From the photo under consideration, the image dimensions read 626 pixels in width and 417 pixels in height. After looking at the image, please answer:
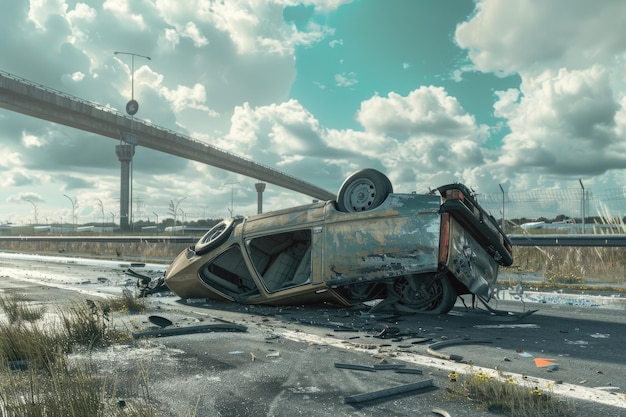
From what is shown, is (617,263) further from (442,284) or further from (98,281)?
(98,281)

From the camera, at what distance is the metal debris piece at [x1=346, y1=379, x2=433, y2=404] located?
11.0 feet

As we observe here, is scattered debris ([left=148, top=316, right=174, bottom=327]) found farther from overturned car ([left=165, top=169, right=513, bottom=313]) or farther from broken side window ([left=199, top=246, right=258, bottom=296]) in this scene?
broken side window ([left=199, top=246, right=258, bottom=296])

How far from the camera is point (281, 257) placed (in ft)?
28.2

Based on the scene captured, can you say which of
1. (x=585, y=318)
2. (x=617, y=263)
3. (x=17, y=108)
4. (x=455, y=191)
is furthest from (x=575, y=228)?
(x=17, y=108)

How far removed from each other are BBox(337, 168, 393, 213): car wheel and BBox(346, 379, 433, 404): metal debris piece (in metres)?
3.31

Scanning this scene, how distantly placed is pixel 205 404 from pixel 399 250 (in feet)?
11.8

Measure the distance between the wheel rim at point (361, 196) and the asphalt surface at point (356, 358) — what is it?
57.9 inches

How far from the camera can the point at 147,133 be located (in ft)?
197

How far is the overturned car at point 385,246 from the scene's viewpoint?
20.6 feet

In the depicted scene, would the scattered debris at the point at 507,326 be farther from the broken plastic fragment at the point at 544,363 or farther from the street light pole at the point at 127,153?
the street light pole at the point at 127,153

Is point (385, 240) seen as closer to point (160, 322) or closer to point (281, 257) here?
point (281, 257)

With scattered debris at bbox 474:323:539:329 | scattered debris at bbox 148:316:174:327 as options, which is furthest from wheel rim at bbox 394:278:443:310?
scattered debris at bbox 148:316:174:327

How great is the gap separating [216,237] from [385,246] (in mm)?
3002

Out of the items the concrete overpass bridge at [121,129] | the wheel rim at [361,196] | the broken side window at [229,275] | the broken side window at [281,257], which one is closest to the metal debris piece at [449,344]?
the wheel rim at [361,196]
